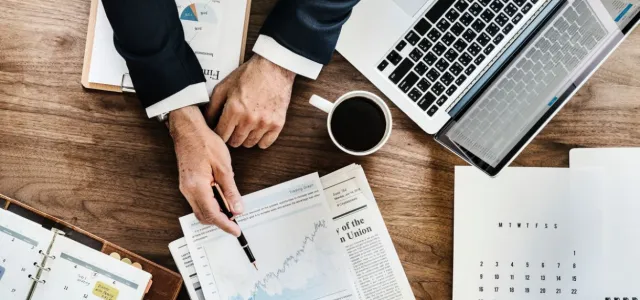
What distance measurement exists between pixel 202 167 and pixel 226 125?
79mm

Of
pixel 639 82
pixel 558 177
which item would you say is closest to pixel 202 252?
pixel 558 177

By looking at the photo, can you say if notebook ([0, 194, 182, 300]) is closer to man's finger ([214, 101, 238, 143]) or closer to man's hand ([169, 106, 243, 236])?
man's hand ([169, 106, 243, 236])

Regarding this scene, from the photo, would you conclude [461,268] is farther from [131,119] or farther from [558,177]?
[131,119]

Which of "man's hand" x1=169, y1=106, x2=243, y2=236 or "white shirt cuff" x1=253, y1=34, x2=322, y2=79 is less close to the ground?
"white shirt cuff" x1=253, y1=34, x2=322, y2=79

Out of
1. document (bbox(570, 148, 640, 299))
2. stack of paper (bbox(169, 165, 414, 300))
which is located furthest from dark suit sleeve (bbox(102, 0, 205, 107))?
document (bbox(570, 148, 640, 299))

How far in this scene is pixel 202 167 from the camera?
988 mm

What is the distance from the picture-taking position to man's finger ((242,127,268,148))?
101 centimetres

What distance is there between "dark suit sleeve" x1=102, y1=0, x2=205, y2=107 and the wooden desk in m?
0.09

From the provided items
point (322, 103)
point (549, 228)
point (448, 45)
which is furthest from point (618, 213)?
point (322, 103)

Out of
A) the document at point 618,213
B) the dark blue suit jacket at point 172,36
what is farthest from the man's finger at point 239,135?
the document at point 618,213

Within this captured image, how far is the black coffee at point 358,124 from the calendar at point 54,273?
0.39m

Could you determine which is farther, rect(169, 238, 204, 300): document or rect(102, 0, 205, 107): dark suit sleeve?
rect(169, 238, 204, 300): document

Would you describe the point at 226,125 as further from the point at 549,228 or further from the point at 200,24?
the point at 549,228

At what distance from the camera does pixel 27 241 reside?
1.01m
